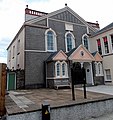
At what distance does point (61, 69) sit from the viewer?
45.7 ft

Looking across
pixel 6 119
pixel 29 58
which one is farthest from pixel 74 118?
pixel 29 58

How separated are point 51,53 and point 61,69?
284cm

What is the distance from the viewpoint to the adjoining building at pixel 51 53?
14.0 metres

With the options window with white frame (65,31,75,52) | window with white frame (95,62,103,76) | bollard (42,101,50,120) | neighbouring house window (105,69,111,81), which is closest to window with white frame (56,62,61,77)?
window with white frame (65,31,75,52)

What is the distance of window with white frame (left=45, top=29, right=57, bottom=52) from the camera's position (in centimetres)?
1600

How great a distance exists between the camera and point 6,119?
14.9ft

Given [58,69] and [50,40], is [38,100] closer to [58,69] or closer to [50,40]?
[58,69]

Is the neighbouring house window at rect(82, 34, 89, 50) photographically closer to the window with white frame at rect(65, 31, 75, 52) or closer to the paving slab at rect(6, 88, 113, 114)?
the window with white frame at rect(65, 31, 75, 52)

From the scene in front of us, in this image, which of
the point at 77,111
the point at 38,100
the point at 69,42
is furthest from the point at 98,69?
the point at 77,111

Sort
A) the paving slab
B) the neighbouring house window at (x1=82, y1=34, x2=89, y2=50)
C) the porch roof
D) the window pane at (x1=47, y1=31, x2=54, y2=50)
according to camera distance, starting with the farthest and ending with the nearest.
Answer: the neighbouring house window at (x1=82, y1=34, x2=89, y2=50)
the window pane at (x1=47, y1=31, x2=54, y2=50)
the porch roof
the paving slab

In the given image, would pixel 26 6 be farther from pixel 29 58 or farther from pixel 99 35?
pixel 99 35

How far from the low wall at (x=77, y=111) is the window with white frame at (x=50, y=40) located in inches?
407

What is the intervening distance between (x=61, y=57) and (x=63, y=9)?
734 centimetres

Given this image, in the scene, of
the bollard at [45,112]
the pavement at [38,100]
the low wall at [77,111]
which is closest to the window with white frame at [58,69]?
the pavement at [38,100]
